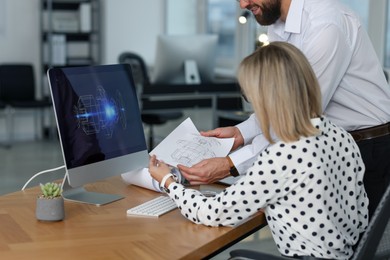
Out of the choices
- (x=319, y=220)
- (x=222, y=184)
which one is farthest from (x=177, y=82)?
(x=319, y=220)

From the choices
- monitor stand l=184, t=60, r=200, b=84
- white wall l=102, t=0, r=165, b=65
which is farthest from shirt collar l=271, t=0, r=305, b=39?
white wall l=102, t=0, r=165, b=65

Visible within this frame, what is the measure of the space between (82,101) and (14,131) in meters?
6.90

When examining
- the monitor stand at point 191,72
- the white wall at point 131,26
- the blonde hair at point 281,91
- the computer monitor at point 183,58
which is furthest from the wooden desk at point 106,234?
the white wall at point 131,26

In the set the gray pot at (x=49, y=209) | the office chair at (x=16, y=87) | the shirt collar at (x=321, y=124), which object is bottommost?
the office chair at (x=16, y=87)

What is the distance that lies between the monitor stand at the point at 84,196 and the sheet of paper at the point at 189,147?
27cm

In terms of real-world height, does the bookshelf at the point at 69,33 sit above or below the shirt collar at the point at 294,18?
below

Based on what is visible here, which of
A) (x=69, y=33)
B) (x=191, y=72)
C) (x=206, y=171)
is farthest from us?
(x=69, y=33)

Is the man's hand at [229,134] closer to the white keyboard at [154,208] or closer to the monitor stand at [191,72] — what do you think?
the white keyboard at [154,208]

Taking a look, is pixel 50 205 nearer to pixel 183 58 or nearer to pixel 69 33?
pixel 183 58

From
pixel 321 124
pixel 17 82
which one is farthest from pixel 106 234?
pixel 17 82

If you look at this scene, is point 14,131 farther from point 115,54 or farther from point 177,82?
point 177,82

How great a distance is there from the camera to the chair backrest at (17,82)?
8711 millimetres

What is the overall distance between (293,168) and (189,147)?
83 centimetres

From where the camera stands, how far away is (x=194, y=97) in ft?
25.2
